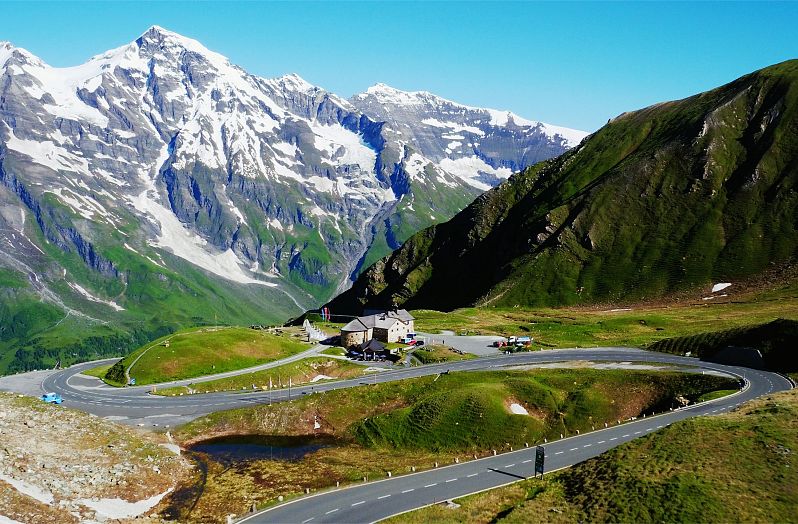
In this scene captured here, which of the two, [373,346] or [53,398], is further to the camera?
[373,346]

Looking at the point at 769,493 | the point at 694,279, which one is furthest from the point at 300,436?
the point at 694,279

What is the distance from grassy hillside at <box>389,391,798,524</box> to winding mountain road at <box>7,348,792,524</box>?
4.48 metres

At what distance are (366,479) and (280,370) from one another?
5973cm

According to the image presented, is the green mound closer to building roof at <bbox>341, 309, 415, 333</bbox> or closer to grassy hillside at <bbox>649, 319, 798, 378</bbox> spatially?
grassy hillside at <bbox>649, 319, 798, 378</bbox>

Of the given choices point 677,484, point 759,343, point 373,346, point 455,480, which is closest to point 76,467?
point 455,480

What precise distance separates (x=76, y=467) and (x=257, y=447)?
2469 cm

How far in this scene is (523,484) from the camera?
5634cm

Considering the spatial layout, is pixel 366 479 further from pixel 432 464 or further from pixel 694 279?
pixel 694 279

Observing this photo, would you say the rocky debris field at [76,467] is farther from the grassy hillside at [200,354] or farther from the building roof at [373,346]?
the building roof at [373,346]

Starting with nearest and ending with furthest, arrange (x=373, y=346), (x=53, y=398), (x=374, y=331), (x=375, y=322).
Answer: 1. (x=53, y=398)
2. (x=373, y=346)
3. (x=374, y=331)
4. (x=375, y=322)

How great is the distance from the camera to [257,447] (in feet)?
267

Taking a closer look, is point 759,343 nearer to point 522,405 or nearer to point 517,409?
point 522,405

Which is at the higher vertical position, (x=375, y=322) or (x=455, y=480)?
(x=375, y=322)

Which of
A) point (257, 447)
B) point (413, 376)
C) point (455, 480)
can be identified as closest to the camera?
point (455, 480)
